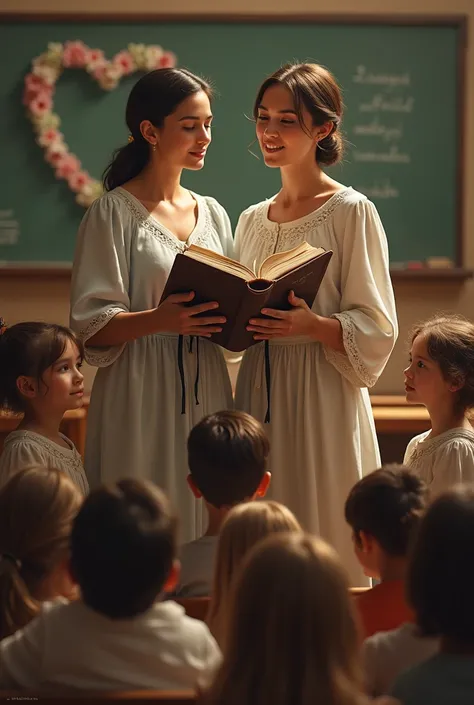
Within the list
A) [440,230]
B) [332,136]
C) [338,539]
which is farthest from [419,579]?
[440,230]

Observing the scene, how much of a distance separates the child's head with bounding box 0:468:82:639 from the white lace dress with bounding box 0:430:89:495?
2.75 feet

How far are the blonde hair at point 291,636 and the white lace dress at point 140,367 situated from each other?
1625 mm

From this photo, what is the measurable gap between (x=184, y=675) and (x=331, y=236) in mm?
1723

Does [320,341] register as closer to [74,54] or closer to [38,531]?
[38,531]

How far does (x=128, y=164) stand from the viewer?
10.7 feet

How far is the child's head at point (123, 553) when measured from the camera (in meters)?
1.66

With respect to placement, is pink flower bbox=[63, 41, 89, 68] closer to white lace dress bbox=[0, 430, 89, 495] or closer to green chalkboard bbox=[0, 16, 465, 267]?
green chalkboard bbox=[0, 16, 465, 267]

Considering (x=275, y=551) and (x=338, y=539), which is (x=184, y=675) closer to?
(x=275, y=551)

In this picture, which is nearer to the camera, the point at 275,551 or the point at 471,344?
the point at 275,551

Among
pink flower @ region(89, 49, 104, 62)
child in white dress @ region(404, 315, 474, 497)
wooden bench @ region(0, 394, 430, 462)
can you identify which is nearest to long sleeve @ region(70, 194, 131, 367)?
child in white dress @ region(404, 315, 474, 497)

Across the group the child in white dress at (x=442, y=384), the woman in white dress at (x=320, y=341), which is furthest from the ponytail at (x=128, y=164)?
the child in white dress at (x=442, y=384)

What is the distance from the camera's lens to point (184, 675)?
1688 millimetres

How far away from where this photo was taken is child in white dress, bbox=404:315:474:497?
10.1ft

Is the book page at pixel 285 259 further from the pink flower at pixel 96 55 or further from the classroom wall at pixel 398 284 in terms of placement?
the pink flower at pixel 96 55
